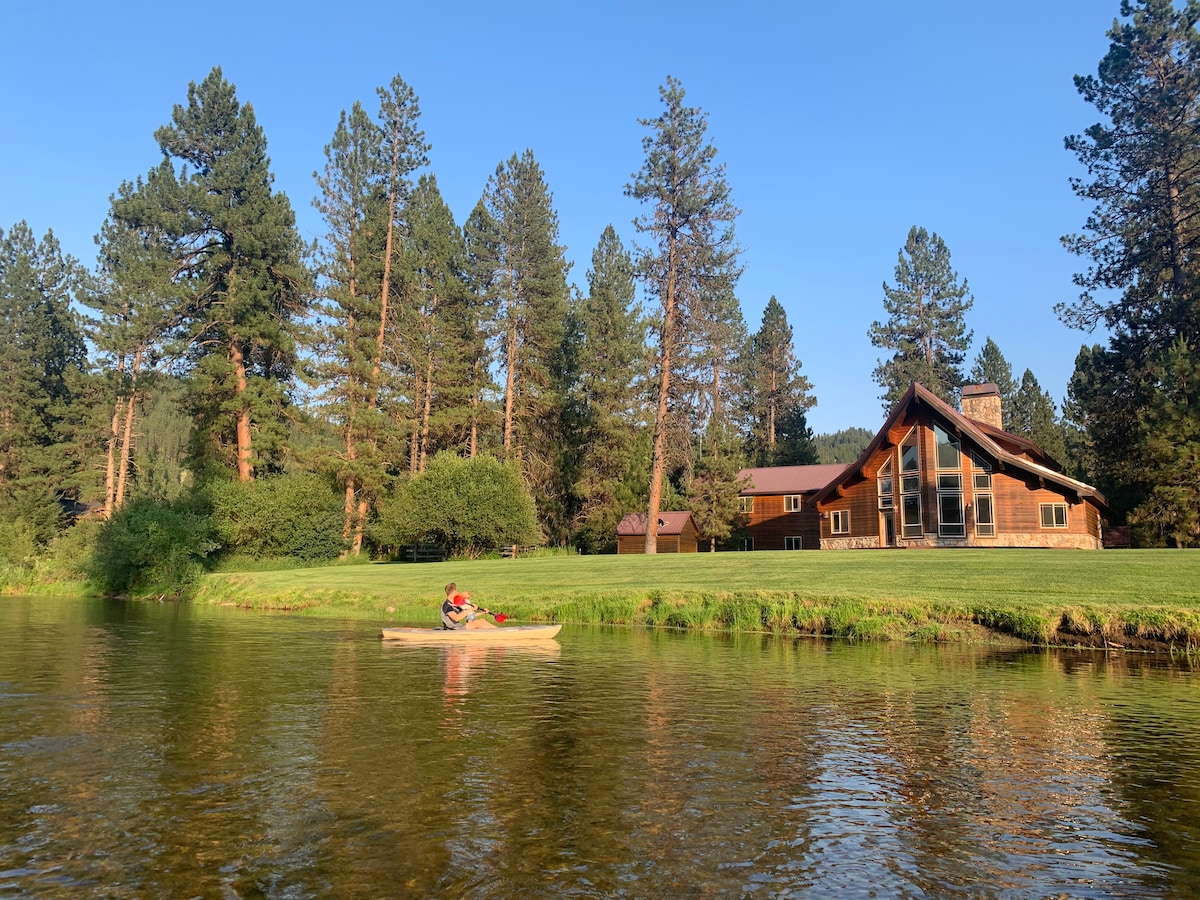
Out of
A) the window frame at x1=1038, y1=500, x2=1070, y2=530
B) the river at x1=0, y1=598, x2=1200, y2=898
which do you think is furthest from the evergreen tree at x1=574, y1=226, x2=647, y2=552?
the river at x1=0, y1=598, x2=1200, y2=898

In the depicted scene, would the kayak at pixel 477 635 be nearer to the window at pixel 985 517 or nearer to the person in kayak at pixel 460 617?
the person in kayak at pixel 460 617

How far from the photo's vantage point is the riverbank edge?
21.6 m

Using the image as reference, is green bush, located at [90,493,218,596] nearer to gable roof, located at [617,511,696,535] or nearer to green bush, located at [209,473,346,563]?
green bush, located at [209,473,346,563]

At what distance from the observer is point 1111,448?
4812cm

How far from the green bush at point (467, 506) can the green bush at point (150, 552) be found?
11.1m

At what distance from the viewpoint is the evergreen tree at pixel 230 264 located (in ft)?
177

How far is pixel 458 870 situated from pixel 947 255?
85.0 metres

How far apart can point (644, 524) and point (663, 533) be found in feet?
6.31

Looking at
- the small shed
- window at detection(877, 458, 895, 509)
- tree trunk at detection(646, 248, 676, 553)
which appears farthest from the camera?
the small shed

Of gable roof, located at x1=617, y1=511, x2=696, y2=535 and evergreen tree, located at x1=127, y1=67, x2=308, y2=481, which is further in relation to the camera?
gable roof, located at x1=617, y1=511, x2=696, y2=535

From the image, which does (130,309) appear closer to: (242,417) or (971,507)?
(242,417)

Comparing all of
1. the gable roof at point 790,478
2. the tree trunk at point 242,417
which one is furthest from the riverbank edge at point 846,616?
the gable roof at point 790,478

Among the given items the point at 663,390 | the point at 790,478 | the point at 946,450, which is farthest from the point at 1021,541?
the point at 790,478

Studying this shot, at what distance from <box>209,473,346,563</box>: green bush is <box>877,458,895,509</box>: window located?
1228 inches
